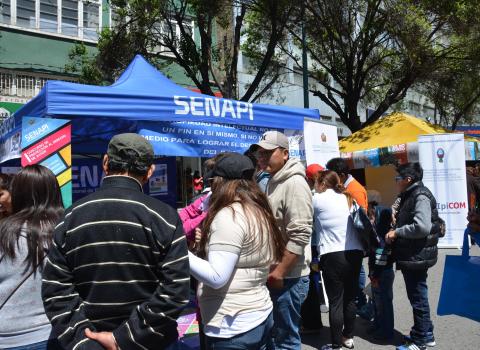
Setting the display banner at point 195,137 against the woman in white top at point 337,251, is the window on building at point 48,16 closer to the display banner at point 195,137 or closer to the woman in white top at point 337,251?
the display banner at point 195,137

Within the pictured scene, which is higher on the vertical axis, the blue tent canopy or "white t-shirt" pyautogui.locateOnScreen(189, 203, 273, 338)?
the blue tent canopy

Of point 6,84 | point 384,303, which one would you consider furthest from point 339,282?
point 6,84

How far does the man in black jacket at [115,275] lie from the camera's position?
1740 mm

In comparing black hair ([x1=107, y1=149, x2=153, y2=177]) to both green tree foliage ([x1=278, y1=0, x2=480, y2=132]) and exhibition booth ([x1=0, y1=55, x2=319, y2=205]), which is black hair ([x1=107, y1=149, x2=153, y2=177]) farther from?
green tree foliage ([x1=278, y1=0, x2=480, y2=132])

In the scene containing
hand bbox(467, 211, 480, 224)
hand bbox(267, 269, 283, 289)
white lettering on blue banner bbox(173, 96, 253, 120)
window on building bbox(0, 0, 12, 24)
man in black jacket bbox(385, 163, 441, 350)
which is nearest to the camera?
hand bbox(267, 269, 283, 289)

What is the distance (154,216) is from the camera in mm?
1807

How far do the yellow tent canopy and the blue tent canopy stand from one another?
596 centimetres

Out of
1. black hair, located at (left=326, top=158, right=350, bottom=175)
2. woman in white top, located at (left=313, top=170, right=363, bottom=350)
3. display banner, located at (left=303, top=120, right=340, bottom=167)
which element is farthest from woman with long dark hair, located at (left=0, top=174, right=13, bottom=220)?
display banner, located at (left=303, top=120, right=340, bottom=167)

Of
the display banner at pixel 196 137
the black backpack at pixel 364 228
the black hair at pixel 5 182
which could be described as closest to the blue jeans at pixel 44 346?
the black hair at pixel 5 182

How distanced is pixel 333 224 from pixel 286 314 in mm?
1258

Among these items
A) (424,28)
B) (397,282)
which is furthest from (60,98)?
(424,28)

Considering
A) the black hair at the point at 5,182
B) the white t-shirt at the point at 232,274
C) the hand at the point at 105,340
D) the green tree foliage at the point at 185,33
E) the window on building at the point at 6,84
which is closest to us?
the hand at the point at 105,340

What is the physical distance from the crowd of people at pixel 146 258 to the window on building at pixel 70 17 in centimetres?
1673

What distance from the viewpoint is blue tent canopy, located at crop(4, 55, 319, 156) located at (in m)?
4.45
